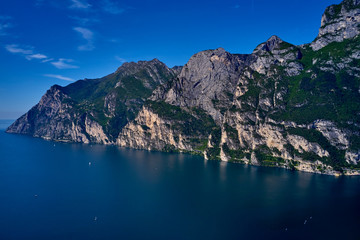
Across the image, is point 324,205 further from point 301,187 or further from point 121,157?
point 121,157

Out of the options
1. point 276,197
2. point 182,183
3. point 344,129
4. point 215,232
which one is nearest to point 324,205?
point 276,197

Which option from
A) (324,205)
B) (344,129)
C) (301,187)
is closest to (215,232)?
(324,205)

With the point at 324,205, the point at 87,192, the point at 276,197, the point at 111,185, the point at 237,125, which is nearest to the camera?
the point at 324,205

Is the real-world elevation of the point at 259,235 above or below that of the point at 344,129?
below


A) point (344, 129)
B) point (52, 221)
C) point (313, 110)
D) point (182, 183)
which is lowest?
point (52, 221)

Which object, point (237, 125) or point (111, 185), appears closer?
point (111, 185)

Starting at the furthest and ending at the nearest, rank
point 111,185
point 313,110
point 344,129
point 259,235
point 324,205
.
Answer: point 313,110
point 344,129
point 111,185
point 324,205
point 259,235
